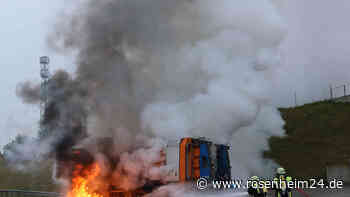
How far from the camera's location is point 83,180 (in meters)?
13.8

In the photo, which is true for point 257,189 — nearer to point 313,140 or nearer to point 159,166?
point 159,166

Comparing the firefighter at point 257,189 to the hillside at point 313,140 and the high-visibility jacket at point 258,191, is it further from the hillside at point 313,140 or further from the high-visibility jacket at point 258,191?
the hillside at point 313,140

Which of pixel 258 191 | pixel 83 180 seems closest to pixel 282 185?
pixel 258 191

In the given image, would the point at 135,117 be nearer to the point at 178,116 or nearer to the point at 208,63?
the point at 178,116

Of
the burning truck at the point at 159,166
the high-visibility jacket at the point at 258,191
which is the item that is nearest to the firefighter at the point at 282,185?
the high-visibility jacket at the point at 258,191

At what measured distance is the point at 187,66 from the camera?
18.0 meters

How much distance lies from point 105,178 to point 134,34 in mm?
7367

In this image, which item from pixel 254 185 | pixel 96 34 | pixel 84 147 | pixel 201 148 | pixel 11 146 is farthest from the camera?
pixel 96 34

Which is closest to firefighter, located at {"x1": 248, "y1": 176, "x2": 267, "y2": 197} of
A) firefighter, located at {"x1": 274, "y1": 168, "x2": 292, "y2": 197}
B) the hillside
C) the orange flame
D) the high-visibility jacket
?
the high-visibility jacket

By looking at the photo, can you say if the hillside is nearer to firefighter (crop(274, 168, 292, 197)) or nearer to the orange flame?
the orange flame

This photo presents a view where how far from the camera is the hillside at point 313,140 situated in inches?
1134

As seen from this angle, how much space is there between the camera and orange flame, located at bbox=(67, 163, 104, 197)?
44.9ft

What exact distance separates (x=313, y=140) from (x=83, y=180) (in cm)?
2413

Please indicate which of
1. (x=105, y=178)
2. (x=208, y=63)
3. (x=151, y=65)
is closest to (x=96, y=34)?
(x=151, y=65)
